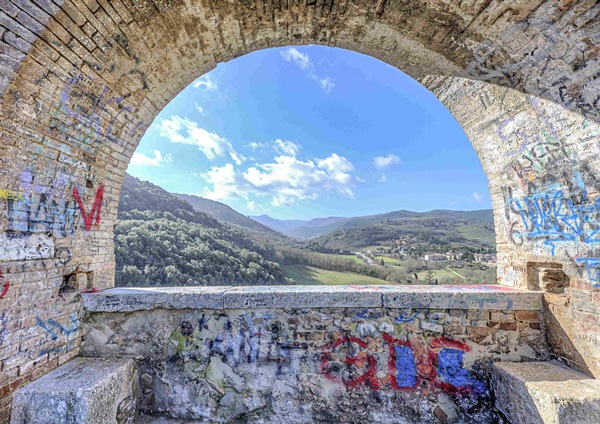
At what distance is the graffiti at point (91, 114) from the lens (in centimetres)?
243

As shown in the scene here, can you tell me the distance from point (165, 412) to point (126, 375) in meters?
0.60

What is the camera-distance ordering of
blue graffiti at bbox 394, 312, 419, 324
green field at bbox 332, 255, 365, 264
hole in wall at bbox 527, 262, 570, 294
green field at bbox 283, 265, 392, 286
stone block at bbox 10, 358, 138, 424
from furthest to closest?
1. green field at bbox 332, 255, 365, 264
2. green field at bbox 283, 265, 392, 286
3. blue graffiti at bbox 394, 312, 419, 324
4. hole in wall at bbox 527, 262, 570, 294
5. stone block at bbox 10, 358, 138, 424

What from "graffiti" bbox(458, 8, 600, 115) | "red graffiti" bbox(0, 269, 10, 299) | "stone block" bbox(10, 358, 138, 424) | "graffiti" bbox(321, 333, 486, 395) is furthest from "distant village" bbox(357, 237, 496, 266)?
"red graffiti" bbox(0, 269, 10, 299)

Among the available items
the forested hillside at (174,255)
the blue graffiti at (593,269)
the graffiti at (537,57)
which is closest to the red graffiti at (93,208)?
the graffiti at (537,57)

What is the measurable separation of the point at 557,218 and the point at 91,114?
477 centimetres

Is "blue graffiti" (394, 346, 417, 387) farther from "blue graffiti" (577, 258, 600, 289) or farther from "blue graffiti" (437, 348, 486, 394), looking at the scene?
"blue graffiti" (577, 258, 600, 289)

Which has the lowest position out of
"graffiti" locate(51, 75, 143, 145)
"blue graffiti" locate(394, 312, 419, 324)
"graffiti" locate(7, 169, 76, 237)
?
"blue graffiti" locate(394, 312, 419, 324)

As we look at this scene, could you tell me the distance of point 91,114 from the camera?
267cm

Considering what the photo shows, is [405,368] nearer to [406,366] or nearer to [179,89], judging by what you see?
[406,366]

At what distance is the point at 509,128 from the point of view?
9.86ft

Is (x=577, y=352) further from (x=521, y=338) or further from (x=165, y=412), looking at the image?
(x=165, y=412)

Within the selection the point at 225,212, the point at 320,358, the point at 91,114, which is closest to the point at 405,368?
the point at 320,358

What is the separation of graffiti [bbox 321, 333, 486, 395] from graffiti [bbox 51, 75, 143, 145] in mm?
3305

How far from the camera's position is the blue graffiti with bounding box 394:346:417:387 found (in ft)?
9.12
